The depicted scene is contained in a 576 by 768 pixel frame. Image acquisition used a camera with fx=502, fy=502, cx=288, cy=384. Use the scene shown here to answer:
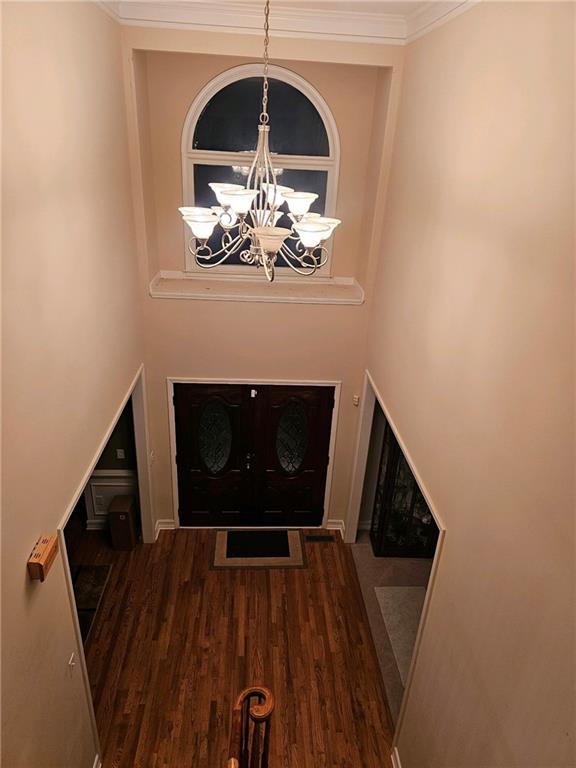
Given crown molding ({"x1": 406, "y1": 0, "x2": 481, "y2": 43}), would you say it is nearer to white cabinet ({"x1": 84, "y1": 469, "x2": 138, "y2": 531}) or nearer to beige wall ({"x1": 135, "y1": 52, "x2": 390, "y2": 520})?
beige wall ({"x1": 135, "y1": 52, "x2": 390, "y2": 520})

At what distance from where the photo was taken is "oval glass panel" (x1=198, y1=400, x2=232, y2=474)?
5.97 m

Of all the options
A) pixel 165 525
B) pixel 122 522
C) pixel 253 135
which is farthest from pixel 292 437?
pixel 253 135

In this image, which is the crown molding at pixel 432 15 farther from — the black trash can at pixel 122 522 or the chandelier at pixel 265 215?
the black trash can at pixel 122 522

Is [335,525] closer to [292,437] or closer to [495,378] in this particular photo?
[292,437]

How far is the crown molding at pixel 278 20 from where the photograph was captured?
156 inches

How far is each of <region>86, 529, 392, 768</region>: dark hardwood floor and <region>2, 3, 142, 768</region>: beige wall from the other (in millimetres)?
694

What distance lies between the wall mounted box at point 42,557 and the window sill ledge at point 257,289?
289 centimetres

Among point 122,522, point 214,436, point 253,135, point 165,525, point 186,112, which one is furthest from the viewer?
point 165,525

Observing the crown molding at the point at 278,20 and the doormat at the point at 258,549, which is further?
the doormat at the point at 258,549

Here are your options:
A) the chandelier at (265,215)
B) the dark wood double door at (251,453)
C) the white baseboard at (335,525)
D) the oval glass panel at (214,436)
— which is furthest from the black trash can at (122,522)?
the chandelier at (265,215)

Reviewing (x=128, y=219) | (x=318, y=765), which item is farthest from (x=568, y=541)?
(x=128, y=219)

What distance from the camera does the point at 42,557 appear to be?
2.77m

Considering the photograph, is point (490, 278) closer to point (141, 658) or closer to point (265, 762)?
point (265, 762)

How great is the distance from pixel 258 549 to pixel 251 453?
1209mm
